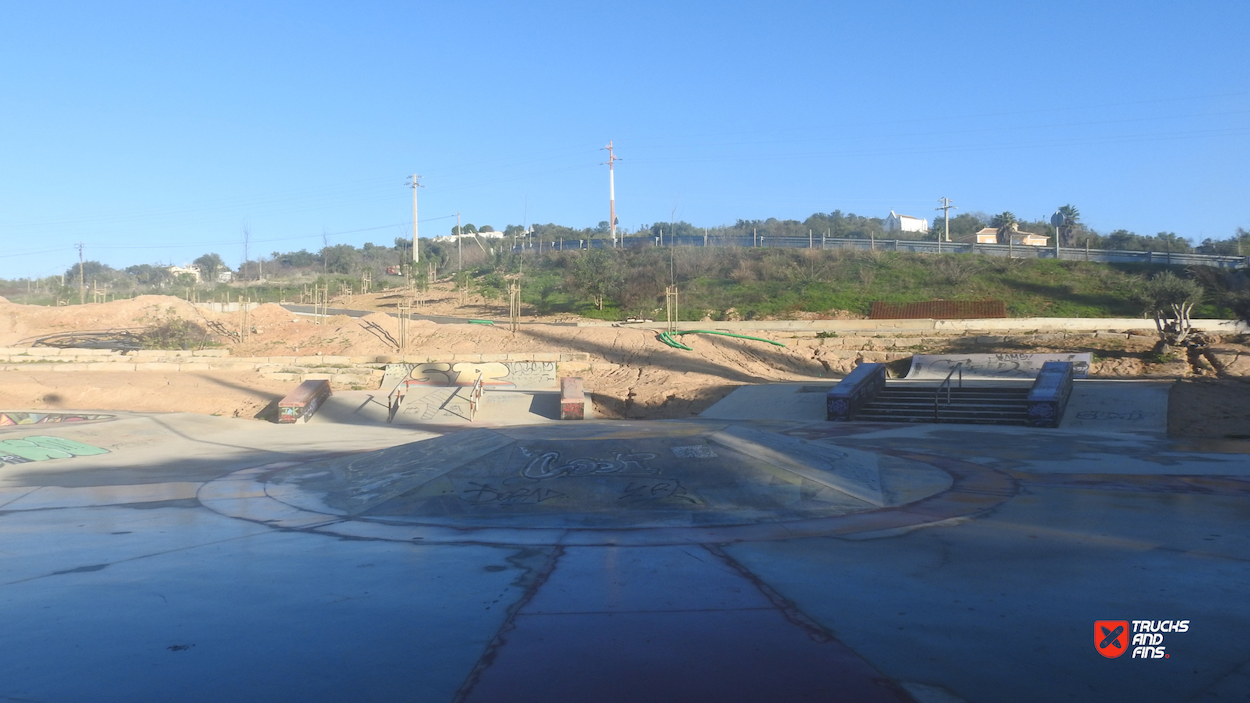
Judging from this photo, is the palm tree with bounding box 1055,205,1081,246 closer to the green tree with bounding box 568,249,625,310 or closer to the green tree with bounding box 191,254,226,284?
the green tree with bounding box 568,249,625,310

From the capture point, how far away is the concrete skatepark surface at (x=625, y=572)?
411cm

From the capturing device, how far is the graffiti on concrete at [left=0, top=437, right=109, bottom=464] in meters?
12.7

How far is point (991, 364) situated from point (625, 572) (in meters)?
21.5

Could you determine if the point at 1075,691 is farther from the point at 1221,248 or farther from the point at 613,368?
the point at 1221,248

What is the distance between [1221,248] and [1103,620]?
63.6 m

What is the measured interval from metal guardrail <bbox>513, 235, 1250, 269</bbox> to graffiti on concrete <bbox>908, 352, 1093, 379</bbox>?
22376mm

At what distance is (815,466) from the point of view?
9.55 metres

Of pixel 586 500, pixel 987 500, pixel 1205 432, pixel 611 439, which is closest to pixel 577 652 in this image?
pixel 586 500

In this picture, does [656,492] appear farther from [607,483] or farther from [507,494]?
[507,494]

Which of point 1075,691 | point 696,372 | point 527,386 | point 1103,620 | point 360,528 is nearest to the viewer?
point 1075,691

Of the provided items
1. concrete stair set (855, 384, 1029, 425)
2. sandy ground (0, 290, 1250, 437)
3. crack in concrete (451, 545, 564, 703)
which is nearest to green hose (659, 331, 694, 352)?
sandy ground (0, 290, 1250, 437)

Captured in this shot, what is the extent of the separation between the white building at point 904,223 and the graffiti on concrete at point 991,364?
72.8 m

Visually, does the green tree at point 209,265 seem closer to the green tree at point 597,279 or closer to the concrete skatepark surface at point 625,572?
the green tree at point 597,279

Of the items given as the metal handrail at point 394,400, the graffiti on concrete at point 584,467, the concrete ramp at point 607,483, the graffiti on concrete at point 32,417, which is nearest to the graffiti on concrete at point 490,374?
the metal handrail at point 394,400
